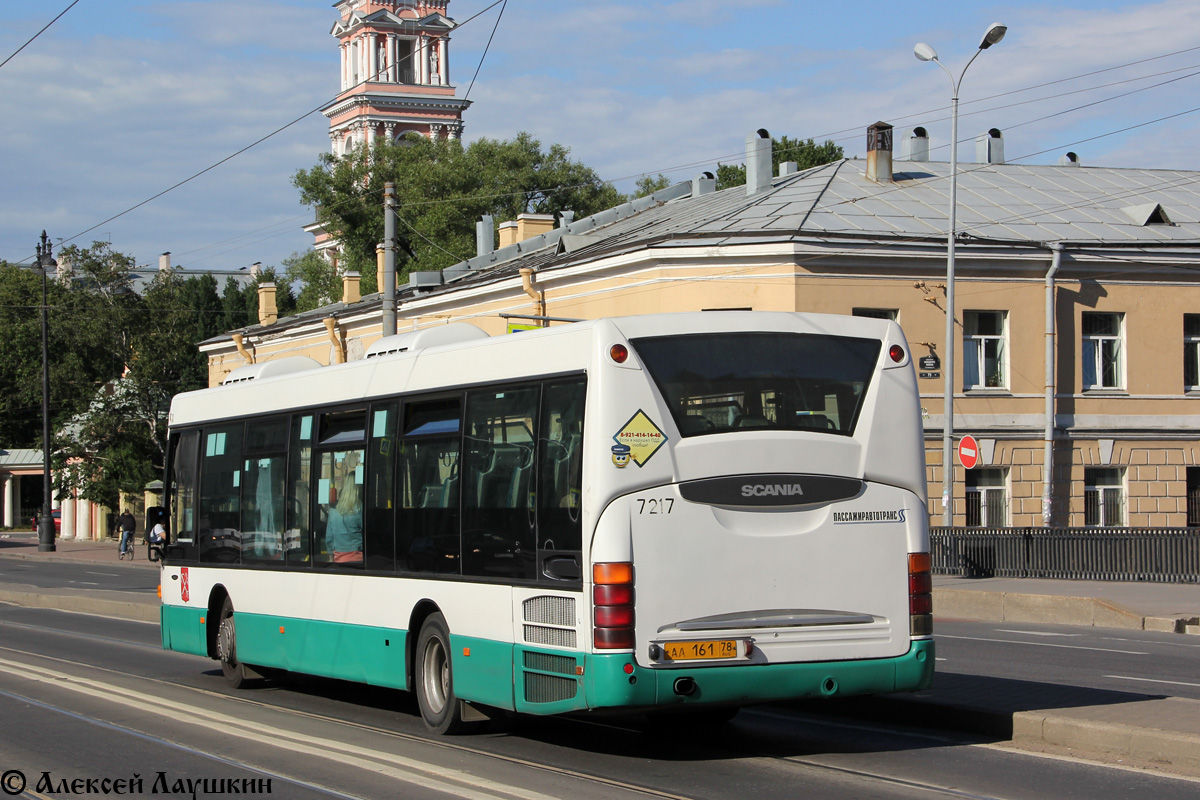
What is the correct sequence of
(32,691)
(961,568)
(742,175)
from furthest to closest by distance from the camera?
(742,175) → (961,568) → (32,691)

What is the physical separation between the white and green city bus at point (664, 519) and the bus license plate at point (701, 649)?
0.04 ft

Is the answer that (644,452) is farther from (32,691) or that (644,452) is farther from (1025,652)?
(1025,652)

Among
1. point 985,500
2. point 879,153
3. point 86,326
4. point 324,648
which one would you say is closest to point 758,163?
point 879,153

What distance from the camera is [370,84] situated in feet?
316

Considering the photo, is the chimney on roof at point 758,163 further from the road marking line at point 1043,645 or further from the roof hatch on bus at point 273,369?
the roof hatch on bus at point 273,369

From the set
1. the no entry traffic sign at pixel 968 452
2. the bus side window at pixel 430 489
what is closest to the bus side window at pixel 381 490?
the bus side window at pixel 430 489

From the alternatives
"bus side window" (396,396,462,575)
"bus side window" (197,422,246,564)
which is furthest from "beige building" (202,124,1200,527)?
"bus side window" (396,396,462,575)

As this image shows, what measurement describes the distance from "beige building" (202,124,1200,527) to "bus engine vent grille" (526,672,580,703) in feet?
75.2

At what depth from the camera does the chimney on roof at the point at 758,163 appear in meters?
38.9

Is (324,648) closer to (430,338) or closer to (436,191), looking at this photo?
(430,338)

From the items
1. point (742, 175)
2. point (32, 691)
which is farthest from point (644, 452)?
point (742, 175)

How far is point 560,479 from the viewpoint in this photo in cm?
852

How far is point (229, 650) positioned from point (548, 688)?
19.6 feet

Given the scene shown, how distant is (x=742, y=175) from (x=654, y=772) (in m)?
54.9
